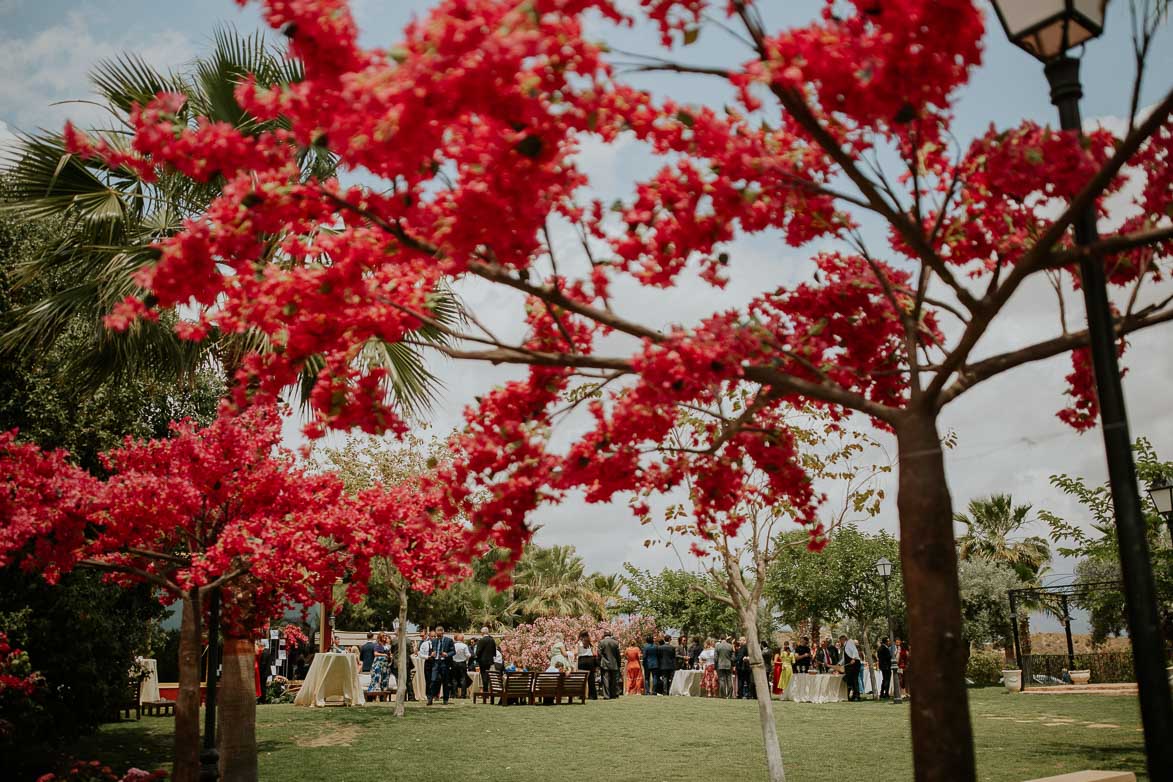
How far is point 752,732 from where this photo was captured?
16.5m

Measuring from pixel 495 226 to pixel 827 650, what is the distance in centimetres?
2679

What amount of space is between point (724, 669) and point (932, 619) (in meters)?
24.0

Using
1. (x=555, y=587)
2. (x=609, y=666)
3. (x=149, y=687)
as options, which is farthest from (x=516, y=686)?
(x=555, y=587)

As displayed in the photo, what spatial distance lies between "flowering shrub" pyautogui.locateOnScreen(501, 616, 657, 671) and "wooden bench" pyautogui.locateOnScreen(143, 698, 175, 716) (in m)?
8.56

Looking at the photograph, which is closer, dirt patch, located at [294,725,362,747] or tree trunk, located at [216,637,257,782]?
tree trunk, located at [216,637,257,782]

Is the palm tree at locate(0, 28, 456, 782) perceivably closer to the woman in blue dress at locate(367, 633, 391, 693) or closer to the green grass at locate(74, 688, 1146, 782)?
the green grass at locate(74, 688, 1146, 782)

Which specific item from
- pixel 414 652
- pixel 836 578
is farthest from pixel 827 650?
pixel 414 652

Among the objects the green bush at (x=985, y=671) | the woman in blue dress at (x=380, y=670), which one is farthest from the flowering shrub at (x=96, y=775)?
the green bush at (x=985, y=671)

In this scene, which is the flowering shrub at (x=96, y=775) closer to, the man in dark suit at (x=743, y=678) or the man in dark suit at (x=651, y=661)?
the man in dark suit at (x=651, y=661)

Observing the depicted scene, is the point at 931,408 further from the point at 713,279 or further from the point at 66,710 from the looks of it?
the point at 66,710

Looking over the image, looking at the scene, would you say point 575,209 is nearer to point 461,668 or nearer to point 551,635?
point 461,668

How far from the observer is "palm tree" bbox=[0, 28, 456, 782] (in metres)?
9.45

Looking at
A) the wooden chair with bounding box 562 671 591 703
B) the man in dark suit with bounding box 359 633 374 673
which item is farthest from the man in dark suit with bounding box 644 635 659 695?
the man in dark suit with bounding box 359 633 374 673

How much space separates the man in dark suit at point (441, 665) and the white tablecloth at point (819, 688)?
941cm
